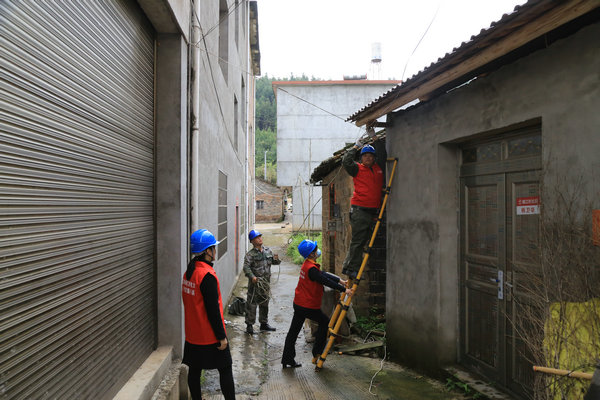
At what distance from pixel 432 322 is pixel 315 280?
1524mm

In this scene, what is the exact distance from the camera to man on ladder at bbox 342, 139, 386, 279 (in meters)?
5.96

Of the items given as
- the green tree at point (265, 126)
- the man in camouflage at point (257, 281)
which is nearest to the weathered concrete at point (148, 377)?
the man in camouflage at point (257, 281)

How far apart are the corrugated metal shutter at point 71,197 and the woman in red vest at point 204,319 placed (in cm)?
49

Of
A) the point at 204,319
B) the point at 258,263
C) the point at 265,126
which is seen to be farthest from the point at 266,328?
the point at 265,126

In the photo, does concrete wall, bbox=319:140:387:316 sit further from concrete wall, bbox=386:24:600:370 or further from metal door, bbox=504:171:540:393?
metal door, bbox=504:171:540:393

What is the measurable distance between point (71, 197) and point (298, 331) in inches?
154

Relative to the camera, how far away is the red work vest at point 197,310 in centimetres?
363

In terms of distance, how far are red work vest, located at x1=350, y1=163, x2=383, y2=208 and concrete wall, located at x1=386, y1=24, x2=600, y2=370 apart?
304 mm

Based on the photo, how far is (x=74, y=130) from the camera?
104 inches

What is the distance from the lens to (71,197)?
2.59m

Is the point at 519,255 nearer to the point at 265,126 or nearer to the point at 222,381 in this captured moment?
the point at 222,381

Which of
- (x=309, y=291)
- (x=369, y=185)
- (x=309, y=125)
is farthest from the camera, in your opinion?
(x=309, y=125)

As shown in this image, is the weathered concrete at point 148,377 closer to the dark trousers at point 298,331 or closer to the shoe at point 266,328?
the dark trousers at point 298,331

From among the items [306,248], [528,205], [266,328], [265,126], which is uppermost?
[265,126]
